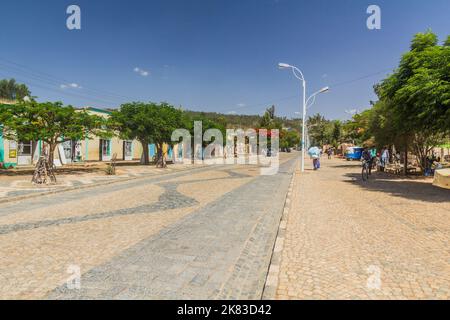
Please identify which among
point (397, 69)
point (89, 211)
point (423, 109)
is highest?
point (397, 69)

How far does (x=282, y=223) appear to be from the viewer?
7.41m

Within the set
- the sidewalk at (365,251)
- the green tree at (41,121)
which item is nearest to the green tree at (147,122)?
the green tree at (41,121)

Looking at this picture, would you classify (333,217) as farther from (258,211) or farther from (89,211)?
(89,211)

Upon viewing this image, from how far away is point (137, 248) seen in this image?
18.1 feet

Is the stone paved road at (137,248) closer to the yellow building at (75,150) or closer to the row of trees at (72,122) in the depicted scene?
the row of trees at (72,122)

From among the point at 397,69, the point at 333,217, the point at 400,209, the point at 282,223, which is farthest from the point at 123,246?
the point at 397,69

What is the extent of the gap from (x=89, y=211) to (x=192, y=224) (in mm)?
3249

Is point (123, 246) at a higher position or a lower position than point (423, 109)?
lower

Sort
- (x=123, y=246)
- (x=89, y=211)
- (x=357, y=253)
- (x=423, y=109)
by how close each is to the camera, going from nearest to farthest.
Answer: (x=357, y=253), (x=123, y=246), (x=89, y=211), (x=423, y=109)

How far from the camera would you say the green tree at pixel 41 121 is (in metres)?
17.0

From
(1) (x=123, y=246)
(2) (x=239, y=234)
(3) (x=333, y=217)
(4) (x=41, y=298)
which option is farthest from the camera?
(3) (x=333, y=217)

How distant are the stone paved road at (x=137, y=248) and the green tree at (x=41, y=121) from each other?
8.45 metres

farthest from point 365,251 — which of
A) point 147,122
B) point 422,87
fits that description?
point 147,122

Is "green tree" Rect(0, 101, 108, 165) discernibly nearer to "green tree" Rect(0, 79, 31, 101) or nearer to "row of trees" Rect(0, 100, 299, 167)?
"row of trees" Rect(0, 100, 299, 167)
